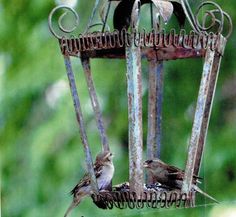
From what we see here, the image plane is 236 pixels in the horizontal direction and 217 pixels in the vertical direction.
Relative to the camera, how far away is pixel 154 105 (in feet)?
9.82

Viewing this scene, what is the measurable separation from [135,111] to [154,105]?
56cm

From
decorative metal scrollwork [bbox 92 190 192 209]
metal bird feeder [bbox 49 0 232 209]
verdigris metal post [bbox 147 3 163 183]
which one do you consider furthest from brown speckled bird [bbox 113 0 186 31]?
decorative metal scrollwork [bbox 92 190 192 209]

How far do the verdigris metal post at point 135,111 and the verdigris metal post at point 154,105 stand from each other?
1.66 feet

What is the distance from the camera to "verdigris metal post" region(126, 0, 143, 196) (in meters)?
2.43

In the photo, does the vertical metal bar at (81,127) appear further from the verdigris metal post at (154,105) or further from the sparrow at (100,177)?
the verdigris metal post at (154,105)

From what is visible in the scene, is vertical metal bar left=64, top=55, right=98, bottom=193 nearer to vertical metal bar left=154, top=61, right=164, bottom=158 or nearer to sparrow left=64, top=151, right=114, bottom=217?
sparrow left=64, top=151, right=114, bottom=217

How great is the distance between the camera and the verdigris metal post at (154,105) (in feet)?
9.74

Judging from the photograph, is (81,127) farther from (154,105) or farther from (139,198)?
(154,105)

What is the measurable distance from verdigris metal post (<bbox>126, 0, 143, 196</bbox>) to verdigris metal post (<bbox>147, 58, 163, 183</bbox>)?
507 millimetres

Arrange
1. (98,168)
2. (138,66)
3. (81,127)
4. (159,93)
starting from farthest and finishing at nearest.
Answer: (159,93), (98,168), (81,127), (138,66)

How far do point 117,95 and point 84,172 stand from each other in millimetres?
341

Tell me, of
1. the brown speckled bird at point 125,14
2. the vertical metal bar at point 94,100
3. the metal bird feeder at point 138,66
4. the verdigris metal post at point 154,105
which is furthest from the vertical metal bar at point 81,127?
the verdigris metal post at point 154,105

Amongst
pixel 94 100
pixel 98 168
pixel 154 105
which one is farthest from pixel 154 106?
pixel 98 168

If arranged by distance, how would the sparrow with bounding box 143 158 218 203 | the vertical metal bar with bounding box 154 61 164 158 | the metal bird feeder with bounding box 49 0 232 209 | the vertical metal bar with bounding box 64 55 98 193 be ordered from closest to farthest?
the metal bird feeder with bounding box 49 0 232 209 → the vertical metal bar with bounding box 64 55 98 193 → the sparrow with bounding box 143 158 218 203 → the vertical metal bar with bounding box 154 61 164 158
